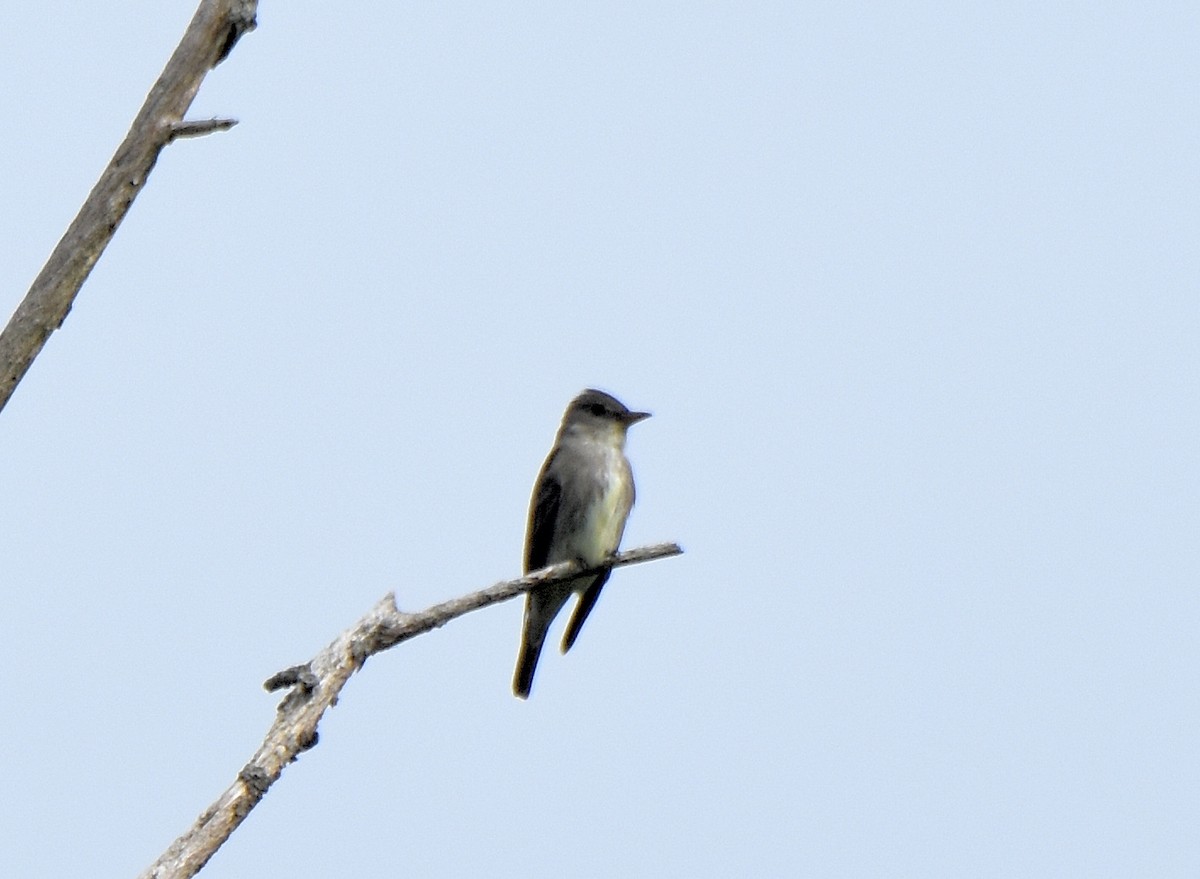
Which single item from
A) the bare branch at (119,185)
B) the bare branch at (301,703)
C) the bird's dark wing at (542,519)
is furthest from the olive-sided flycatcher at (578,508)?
the bare branch at (119,185)

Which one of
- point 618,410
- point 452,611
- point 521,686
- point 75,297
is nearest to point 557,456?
point 618,410

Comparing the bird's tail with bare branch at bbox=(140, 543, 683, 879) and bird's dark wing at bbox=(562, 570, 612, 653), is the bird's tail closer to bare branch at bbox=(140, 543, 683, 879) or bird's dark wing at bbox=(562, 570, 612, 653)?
bird's dark wing at bbox=(562, 570, 612, 653)

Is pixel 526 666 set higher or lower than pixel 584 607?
lower

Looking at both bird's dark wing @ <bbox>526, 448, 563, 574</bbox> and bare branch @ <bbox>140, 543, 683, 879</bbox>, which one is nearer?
bare branch @ <bbox>140, 543, 683, 879</bbox>

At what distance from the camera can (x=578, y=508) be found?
1210cm

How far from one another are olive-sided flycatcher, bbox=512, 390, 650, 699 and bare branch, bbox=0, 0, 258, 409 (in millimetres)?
5511

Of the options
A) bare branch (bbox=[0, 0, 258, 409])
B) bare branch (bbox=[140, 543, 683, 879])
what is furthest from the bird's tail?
bare branch (bbox=[0, 0, 258, 409])

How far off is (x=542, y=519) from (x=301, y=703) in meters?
5.76

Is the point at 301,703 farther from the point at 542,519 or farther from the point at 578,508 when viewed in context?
the point at 542,519

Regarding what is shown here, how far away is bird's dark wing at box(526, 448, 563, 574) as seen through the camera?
1231 cm

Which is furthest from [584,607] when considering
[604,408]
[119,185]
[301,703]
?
[119,185]

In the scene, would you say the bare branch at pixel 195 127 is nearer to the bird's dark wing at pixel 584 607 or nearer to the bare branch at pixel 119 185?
the bare branch at pixel 119 185

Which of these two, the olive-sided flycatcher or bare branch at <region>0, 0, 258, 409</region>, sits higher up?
the olive-sided flycatcher

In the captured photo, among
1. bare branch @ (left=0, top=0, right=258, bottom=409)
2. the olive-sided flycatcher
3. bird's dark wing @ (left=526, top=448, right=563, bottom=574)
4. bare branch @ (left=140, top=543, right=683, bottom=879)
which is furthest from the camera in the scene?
bird's dark wing @ (left=526, top=448, right=563, bottom=574)
